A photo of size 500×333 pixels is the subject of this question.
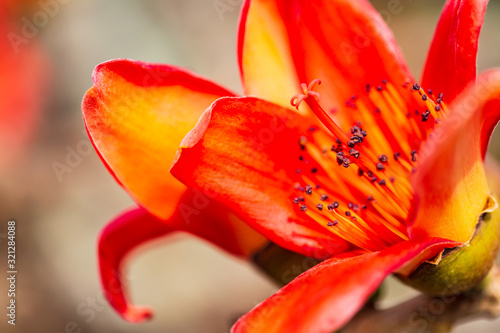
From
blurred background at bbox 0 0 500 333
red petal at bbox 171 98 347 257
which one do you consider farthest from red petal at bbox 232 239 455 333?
blurred background at bbox 0 0 500 333

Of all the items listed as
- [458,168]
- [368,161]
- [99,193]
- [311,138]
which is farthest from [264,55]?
[99,193]

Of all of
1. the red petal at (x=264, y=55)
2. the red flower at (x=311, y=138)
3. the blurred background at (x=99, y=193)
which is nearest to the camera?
the red flower at (x=311, y=138)

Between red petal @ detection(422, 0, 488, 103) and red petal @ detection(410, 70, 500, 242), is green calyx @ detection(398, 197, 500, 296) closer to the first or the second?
red petal @ detection(410, 70, 500, 242)

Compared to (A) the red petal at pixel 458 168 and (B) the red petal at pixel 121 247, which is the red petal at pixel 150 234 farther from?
(A) the red petal at pixel 458 168

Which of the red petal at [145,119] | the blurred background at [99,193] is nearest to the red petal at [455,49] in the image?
the red petal at [145,119]

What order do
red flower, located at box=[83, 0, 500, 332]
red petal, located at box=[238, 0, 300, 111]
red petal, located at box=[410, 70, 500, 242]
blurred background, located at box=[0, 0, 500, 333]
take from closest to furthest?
red petal, located at box=[410, 70, 500, 242] → red flower, located at box=[83, 0, 500, 332] → red petal, located at box=[238, 0, 300, 111] → blurred background, located at box=[0, 0, 500, 333]

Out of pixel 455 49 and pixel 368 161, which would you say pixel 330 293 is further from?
pixel 455 49

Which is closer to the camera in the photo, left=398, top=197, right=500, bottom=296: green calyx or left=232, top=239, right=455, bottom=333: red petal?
left=232, top=239, right=455, bottom=333: red petal
